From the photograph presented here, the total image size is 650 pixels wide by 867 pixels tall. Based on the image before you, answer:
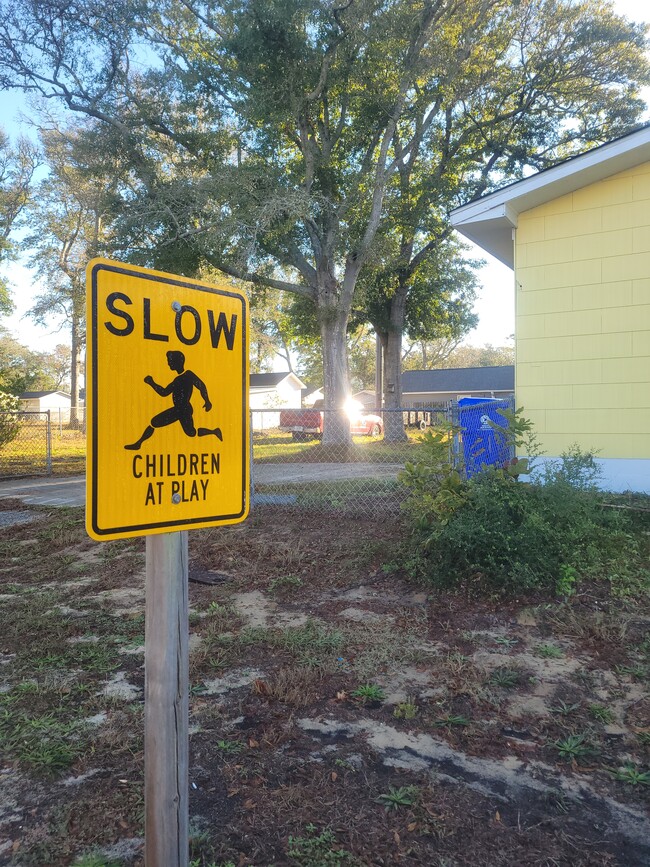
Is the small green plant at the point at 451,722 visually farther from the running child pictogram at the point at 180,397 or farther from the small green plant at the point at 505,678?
the running child pictogram at the point at 180,397

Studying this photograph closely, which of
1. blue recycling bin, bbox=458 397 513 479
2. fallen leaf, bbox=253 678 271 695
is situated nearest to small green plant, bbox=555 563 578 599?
fallen leaf, bbox=253 678 271 695

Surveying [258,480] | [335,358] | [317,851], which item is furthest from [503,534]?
[335,358]

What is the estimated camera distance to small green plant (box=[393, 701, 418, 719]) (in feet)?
10.2

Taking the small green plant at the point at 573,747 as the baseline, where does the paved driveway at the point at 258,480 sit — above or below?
above

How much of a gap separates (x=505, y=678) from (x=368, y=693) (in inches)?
31.5

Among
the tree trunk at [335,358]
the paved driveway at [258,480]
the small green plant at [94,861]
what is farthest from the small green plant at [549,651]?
the tree trunk at [335,358]

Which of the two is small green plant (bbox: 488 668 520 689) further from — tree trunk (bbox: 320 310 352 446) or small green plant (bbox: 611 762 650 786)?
tree trunk (bbox: 320 310 352 446)

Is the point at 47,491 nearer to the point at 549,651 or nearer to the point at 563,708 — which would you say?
the point at 549,651

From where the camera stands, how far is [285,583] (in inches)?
214

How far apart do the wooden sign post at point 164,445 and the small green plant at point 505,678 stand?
226 centimetres

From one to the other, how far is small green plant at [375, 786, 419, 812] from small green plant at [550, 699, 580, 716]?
40.7 inches

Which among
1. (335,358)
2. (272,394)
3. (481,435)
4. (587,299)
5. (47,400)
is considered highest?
(47,400)

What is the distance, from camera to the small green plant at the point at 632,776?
2.56m

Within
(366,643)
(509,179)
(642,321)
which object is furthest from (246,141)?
(366,643)
